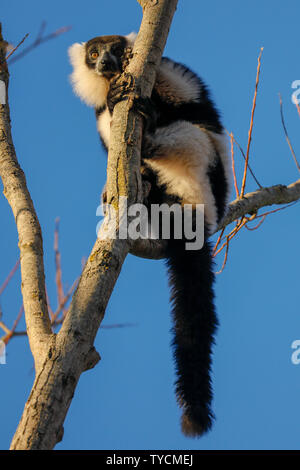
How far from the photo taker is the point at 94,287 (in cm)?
244

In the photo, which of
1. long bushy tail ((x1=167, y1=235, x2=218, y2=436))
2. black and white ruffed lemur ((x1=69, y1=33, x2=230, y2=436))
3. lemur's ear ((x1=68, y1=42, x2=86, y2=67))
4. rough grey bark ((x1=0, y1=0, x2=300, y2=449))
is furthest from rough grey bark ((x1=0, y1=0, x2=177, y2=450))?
lemur's ear ((x1=68, y1=42, x2=86, y2=67))

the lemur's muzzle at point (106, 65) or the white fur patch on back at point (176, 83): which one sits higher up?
the lemur's muzzle at point (106, 65)

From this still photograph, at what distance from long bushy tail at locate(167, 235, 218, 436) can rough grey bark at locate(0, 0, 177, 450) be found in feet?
4.24

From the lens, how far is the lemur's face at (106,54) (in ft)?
16.7

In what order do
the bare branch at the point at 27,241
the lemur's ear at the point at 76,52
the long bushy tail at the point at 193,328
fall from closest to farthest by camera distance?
the bare branch at the point at 27,241
the long bushy tail at the point at 193,328
the lemur's ear at the point at 76,52

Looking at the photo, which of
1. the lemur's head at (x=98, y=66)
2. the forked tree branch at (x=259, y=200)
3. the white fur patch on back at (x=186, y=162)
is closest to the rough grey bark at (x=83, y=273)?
the white fur patch on back at (x=186, y=162)

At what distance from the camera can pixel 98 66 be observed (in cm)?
511

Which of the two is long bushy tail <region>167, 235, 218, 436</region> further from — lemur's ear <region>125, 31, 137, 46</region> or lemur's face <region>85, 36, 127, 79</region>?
lemur's ear <region>125, 31, 137, 46</region>

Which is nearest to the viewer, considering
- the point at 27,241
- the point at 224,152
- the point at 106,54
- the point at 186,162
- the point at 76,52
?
the point at 27,241

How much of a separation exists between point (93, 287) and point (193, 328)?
1.71 meters

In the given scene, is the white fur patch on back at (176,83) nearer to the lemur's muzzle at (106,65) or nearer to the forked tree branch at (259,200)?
the lemur's muzzle at (106,65)

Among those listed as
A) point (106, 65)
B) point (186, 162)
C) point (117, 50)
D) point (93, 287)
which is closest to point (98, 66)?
point (106, 65)

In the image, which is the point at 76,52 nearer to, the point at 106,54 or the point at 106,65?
the point at 106,54

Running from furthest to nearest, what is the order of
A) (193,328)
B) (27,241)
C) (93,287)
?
(193,328) < (27,241) < (93,287)
